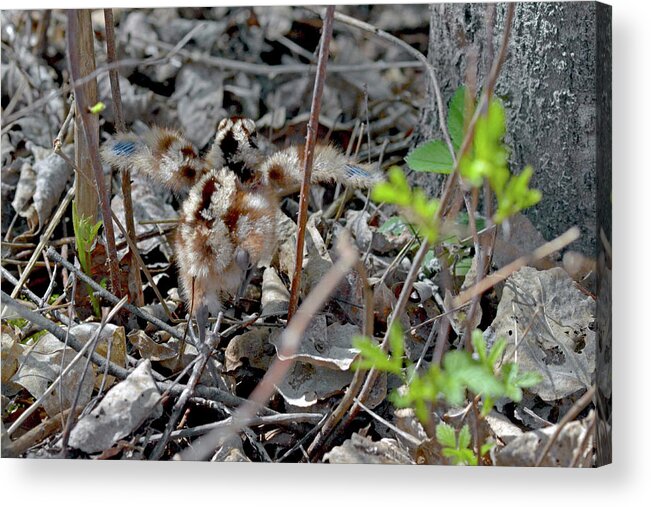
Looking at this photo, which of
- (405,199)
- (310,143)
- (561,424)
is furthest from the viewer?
(310,143)

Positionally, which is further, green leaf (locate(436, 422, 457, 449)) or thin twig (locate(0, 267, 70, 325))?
thin twig (locate(0, 267, 70, 325))

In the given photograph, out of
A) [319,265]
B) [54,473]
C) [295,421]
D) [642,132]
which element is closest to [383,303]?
[319,265]

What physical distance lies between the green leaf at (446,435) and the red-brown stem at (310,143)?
501 mm

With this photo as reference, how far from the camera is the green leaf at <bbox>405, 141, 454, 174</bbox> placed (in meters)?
2.36

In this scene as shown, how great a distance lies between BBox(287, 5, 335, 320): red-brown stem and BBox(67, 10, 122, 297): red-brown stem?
1.54 ft

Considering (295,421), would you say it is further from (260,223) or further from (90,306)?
(90,306)

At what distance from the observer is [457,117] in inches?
90.8

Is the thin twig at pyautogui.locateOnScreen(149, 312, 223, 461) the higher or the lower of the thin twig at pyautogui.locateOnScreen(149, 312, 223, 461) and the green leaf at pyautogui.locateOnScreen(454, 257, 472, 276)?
the lower

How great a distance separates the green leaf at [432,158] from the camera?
2.36m

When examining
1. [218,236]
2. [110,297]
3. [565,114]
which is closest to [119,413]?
[110,297]

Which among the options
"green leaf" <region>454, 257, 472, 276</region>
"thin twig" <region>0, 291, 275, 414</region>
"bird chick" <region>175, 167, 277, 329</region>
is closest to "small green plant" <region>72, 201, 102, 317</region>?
"thin twig" <region>0, 291, 275, 414</region>

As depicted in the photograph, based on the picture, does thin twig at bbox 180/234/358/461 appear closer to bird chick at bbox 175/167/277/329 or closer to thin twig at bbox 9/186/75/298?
bird chick at bbox 175/167/277/329

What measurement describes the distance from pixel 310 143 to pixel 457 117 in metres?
0.41

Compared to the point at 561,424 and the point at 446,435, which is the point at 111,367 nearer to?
the point at 446,435
